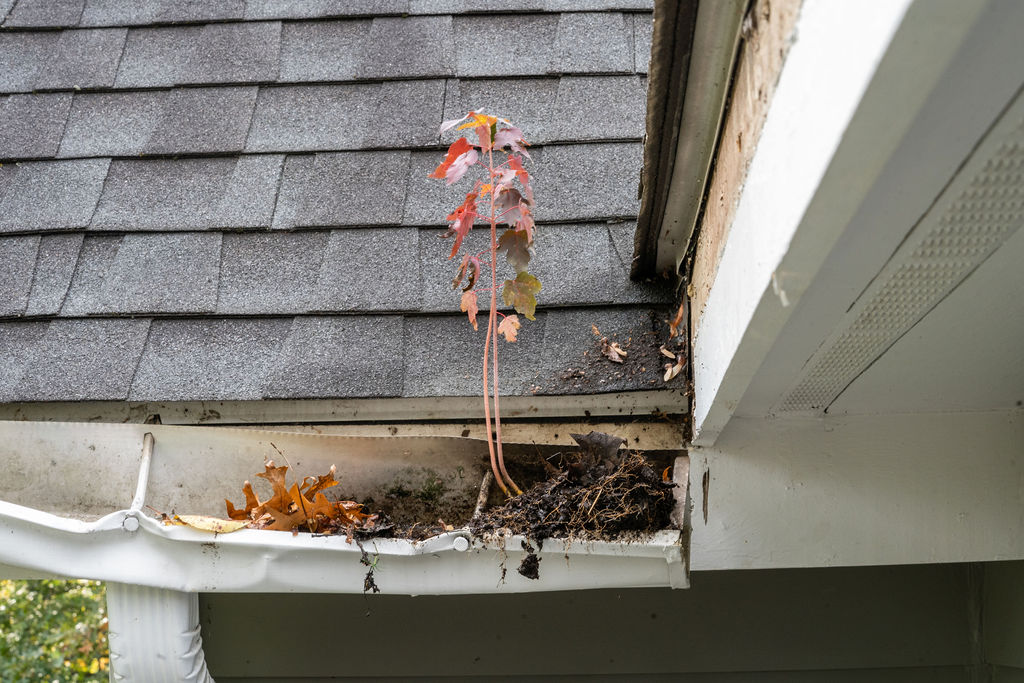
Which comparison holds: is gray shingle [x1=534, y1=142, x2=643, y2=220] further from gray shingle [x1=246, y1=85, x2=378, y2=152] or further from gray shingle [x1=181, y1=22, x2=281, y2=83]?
gray shingle [x1=181, y1=22, x2=281, y2=83]

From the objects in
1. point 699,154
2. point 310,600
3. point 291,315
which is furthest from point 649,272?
point 310,600

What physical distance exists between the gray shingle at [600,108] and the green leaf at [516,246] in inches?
22.5

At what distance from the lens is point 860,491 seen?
1.64m

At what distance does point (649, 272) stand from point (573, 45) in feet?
2.42

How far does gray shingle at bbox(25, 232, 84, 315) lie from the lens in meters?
1.83

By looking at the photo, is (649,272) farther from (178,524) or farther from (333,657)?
(333,657)

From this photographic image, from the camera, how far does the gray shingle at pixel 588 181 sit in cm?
186

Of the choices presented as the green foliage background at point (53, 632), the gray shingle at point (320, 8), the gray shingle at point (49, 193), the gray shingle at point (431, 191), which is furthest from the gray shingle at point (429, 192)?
the green foliage background at point (53, 632)

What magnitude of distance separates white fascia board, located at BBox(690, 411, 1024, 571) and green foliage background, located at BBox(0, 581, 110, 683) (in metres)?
4.10

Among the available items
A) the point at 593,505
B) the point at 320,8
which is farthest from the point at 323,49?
the point at 593,505

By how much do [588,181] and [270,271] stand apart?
0.75m

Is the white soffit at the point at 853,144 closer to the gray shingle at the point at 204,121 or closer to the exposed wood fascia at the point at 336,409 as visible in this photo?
the exposed wood fascia at the point at 336,409

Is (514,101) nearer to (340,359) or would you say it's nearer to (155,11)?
(340,359)

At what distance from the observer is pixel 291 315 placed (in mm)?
1790
